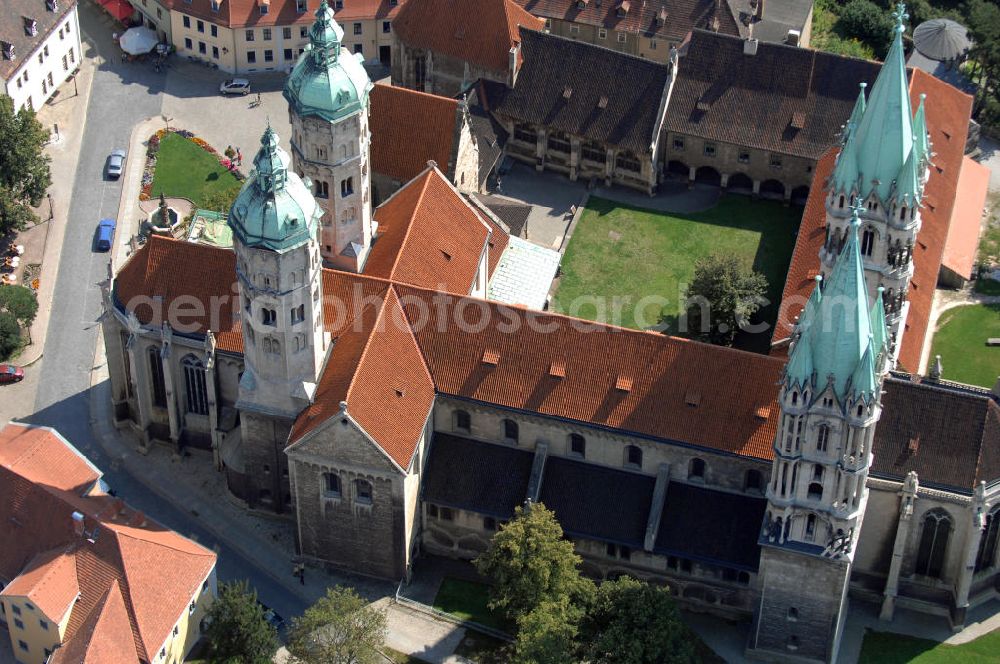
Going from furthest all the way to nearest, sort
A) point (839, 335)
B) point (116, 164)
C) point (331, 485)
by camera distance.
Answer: point (116, 164) → point (331, 485) → point (839, 335)

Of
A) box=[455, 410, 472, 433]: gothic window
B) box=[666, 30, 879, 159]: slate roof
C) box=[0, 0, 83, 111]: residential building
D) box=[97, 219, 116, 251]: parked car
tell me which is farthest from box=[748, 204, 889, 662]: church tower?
box=[0, 0, 83, 111]: residential building

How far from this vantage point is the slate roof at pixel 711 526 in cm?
11250

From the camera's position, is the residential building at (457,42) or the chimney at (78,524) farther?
the residential building at (457,42)

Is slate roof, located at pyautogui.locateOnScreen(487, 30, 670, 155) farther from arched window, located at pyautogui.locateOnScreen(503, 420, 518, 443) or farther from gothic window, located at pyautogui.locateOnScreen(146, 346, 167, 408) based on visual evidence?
gothic window, located at pyautogui.locateOnScreen(146, 346, 167, 408)

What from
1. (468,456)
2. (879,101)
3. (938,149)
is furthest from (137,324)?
(938,149)

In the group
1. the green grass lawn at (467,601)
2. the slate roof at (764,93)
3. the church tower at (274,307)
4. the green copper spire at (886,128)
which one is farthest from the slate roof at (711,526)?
the slate roof at (764,93)

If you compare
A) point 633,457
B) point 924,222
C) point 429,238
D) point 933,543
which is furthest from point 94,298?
point 933,543

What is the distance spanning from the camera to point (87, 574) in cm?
10925

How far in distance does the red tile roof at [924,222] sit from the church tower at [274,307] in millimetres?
34886

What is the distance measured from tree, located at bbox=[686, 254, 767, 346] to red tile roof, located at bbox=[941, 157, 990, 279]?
1998cm

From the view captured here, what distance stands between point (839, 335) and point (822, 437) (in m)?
7.02

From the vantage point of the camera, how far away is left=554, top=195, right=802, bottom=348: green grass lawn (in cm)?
14150

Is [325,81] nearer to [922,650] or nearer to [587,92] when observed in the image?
[587,92]

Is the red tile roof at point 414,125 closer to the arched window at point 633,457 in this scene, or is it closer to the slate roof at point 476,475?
the slate roof at point 476,475
